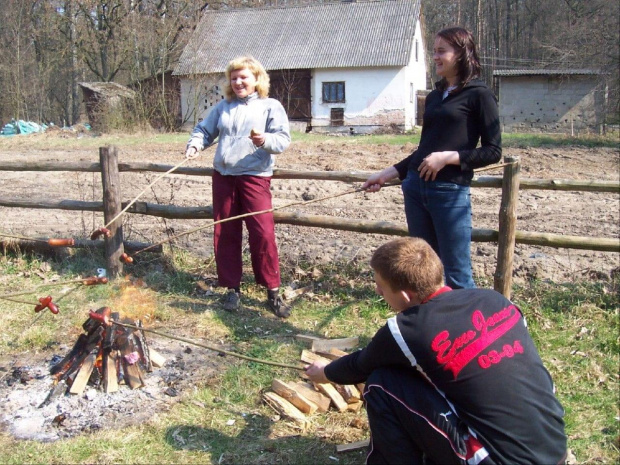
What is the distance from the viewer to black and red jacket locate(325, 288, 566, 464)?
232 cm

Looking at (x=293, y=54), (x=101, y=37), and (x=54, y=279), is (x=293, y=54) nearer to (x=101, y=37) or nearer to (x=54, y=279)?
(x=101, y=37)

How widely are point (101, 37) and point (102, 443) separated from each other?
31228mm

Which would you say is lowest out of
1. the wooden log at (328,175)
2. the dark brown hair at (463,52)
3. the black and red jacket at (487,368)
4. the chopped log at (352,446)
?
the chopped log at (352,446)

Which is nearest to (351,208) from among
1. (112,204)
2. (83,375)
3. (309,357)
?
(112,204)

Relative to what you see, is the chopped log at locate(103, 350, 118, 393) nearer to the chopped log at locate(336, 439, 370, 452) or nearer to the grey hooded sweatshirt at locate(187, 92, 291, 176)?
the chopped log at locate(336, 439, 370, 452)

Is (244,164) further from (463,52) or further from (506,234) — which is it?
(506,234)

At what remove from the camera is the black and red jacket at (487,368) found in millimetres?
2316

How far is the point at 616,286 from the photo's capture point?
5.04 m

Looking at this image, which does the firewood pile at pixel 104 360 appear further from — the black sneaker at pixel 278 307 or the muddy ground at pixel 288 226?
the black sneaker at pixel 278 307

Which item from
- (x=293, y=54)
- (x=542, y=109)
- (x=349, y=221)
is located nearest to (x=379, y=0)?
(x=293, y=54)

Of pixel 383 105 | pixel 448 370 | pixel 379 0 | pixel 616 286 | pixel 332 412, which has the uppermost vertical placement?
pixel 379 0

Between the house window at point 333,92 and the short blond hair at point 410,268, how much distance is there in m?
28.1

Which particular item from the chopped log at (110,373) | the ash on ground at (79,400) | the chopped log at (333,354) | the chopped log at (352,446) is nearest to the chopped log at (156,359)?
the ash on ground at (79,400)

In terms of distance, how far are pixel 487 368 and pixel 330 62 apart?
28.5 m
